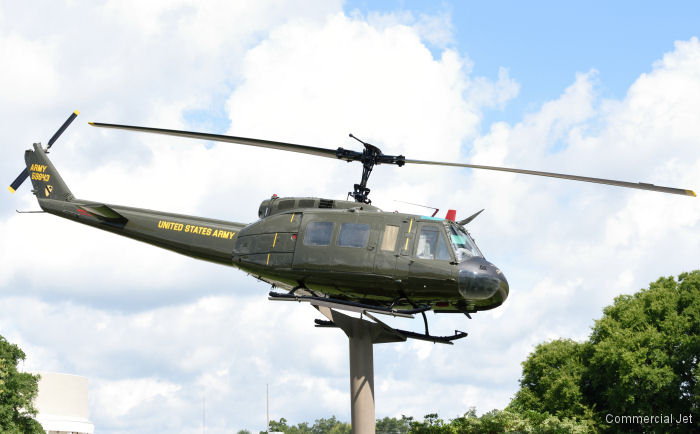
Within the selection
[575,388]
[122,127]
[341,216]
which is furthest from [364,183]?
[575,388]

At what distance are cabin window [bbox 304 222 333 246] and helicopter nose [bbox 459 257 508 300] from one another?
3.96 metres

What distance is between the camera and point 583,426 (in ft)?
152

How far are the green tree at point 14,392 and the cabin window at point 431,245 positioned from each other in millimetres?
43003

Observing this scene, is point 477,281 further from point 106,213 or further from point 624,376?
point 624,376

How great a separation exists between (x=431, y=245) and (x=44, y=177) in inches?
746

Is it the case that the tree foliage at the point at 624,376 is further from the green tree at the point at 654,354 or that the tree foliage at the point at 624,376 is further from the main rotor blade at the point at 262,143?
the main rotor blade at the point at 262,143

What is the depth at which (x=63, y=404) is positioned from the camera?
339 feet


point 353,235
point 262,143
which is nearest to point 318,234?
point 353,235

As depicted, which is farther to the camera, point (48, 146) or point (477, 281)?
point (48, 146)

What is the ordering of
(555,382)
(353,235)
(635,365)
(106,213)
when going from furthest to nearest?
(555,382)
(635,365)
(106,213)
(353,235)

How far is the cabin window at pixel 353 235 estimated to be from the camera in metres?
22.8

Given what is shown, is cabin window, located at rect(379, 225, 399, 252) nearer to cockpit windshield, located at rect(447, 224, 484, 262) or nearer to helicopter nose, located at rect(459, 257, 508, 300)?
cockpit windshield, located at rect(447, 224, 484, 262)

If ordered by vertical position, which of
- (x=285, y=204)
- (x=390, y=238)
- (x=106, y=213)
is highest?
(x=106, y=213)

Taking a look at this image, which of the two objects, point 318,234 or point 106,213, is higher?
point 106,213
